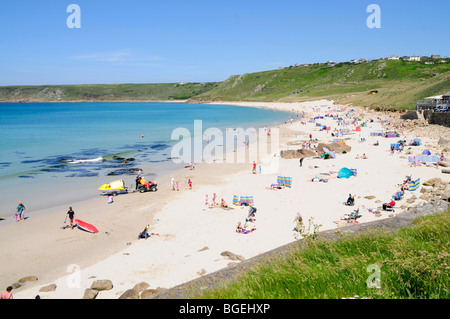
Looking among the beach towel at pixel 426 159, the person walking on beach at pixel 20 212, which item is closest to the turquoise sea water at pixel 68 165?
the person walking on beach at pixel 20 212

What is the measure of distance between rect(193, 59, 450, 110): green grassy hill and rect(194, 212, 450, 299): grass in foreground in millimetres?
58344

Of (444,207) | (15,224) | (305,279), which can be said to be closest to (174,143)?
(15,224)

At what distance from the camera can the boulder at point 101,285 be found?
9.86 meters

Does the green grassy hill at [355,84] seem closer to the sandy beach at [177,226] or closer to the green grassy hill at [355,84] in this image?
the green grassy hill at [355,84]

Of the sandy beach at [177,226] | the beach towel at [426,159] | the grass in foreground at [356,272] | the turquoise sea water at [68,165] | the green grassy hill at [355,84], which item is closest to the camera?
the grass in foreground at [356,272]

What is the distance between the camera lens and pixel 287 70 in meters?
197

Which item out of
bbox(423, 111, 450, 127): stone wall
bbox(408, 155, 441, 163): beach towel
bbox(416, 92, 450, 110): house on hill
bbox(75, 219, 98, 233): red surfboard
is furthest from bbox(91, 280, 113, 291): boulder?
bbox(416, 92, 450, 110): house on hill

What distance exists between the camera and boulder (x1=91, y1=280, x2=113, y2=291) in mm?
9859

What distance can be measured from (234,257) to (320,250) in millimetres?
5427

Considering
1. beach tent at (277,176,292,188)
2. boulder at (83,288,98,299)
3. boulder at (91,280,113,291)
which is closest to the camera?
boulder at (83,288,98,299)

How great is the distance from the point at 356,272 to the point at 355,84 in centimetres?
13499

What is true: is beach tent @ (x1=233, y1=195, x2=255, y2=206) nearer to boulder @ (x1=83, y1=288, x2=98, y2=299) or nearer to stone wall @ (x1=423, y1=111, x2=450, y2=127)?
boulder @ (x1=83, y1=288, x2=98, y2=299)

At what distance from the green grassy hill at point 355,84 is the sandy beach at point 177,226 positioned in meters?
44.8
